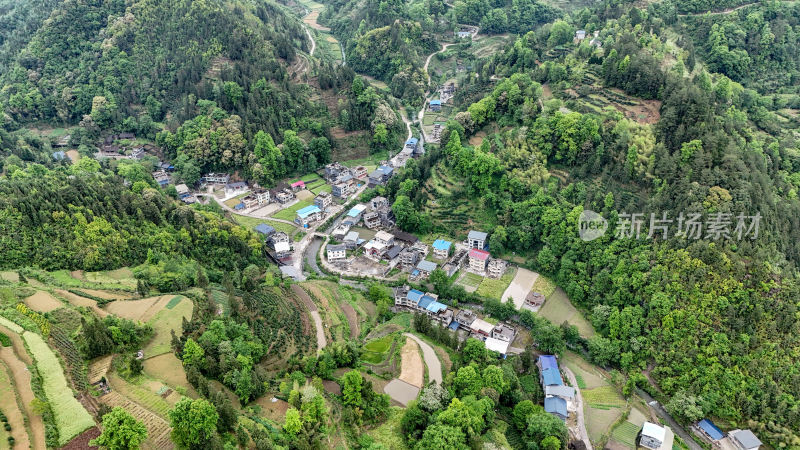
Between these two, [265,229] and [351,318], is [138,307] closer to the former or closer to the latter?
[351,318]

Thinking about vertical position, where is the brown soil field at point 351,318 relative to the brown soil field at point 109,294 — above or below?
below

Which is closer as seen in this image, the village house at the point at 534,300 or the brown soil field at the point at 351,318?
the brown soil field at the point at 351,318

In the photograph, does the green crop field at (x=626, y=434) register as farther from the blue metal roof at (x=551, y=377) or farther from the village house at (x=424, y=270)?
the village house at (x=424, y=270)

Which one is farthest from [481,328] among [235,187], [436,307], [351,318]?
[235,187]

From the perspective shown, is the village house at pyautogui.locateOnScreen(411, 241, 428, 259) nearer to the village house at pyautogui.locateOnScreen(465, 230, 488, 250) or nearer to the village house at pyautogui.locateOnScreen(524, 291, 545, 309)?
the village house at pyautogui.locateOnScreen(465, 230, 488, 250)

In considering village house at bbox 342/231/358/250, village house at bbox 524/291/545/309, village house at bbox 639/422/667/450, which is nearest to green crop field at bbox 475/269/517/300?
village house at bbox 524/291/545/309

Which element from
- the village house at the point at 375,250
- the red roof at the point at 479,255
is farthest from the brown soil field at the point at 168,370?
the red roof at the point at 479,255

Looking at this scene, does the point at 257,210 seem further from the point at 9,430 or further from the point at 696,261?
the point at 696,261
